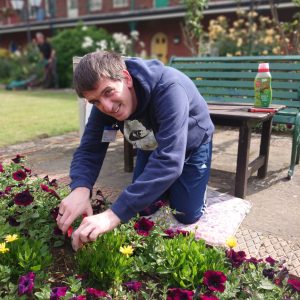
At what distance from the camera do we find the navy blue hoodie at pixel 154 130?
1.79 meters

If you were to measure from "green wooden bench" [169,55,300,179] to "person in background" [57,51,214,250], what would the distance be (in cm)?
136

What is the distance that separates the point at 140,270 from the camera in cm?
185

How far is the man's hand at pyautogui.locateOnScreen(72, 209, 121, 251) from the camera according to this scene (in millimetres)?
1646

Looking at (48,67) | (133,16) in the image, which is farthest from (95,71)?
(133,16)

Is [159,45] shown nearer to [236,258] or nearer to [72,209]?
[72,209]

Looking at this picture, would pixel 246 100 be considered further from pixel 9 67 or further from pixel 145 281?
pixel 9 67

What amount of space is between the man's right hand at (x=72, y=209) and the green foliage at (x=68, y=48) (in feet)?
48.0

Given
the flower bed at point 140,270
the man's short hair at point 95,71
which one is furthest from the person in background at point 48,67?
the flower bed at point 140,270

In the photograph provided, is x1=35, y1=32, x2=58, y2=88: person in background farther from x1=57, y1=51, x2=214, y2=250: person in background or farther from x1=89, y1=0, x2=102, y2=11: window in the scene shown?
x1=57, y1=51, x2=214, y2=250: person in background

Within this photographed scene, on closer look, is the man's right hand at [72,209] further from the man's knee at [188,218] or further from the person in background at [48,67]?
the person in background at [48,67]

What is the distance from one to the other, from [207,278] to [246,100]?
3045 millimetres

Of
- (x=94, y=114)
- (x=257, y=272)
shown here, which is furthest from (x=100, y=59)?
(x=257, y=272)

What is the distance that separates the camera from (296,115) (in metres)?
3.41

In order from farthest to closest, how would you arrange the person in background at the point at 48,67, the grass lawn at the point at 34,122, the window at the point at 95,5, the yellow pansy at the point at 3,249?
1. the window at the point at 95,5
2. the person in background at the point at 48,67
3. the grass lawn at the point at 34,122
4. the yellow pansy at the point at 3,249
